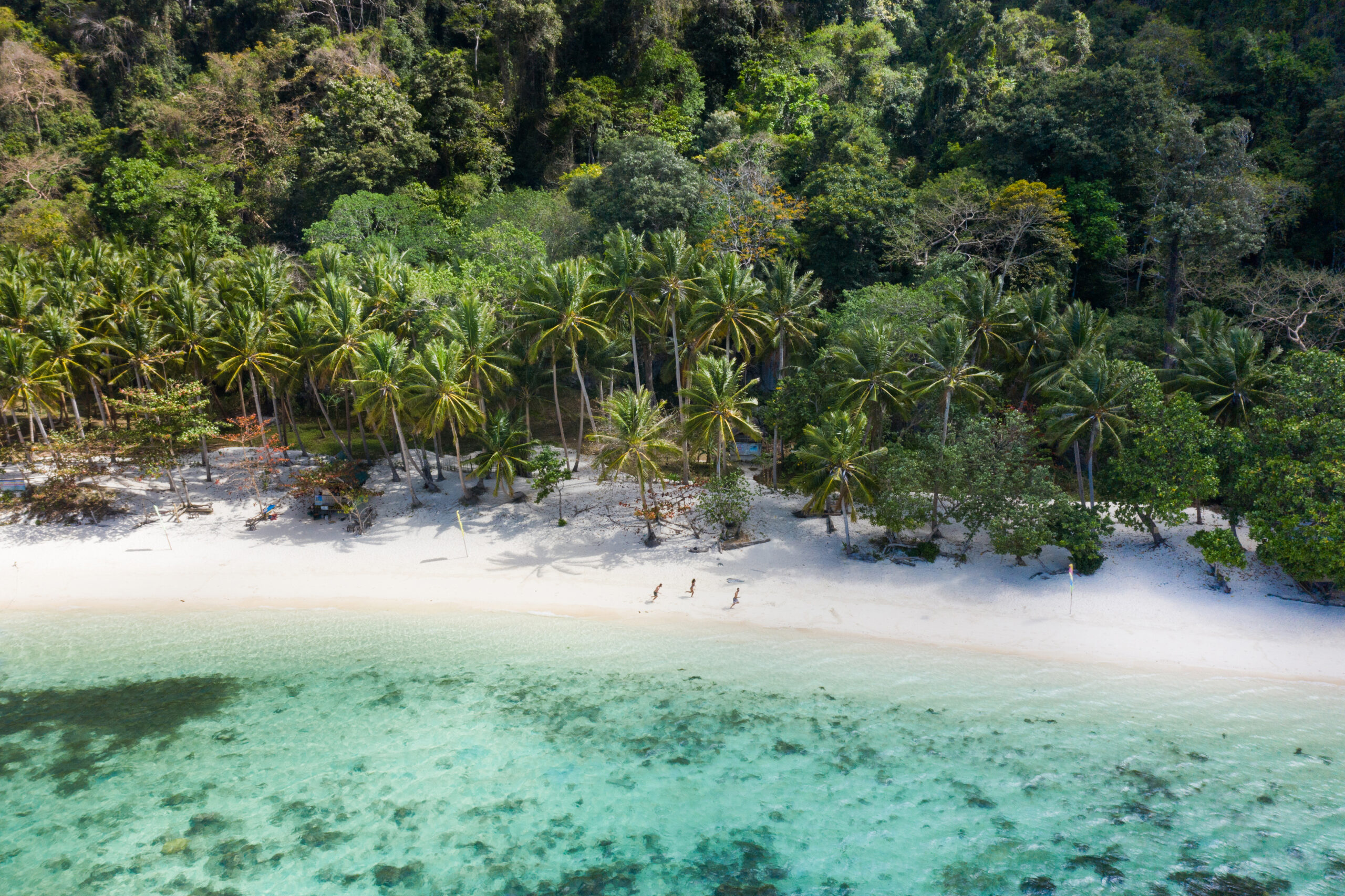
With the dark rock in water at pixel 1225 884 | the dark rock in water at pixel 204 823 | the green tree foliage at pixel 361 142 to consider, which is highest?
the green tree foliage at pixel 361 142

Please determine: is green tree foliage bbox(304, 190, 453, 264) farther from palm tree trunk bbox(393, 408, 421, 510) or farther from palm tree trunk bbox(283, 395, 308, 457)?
palm tree trunk bbox(393, 408, 421, 510)

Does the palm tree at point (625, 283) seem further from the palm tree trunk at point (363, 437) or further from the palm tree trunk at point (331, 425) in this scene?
the palm tree trunk at point (331, 425)

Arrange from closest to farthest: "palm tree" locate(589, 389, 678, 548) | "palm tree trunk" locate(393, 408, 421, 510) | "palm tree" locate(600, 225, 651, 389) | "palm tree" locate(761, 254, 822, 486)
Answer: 1. "palm tree" locate(589, 389, 678, 548)
2. "palm tree trunk" locate(393, 408, 421, 510)
3. "palm tree" locate(600, 225, 651, 389)
4. "palm tree" locate(761, 254, 822, 486)

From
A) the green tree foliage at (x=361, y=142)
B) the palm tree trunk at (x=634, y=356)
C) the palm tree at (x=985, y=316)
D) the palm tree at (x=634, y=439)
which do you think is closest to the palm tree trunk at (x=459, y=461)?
the palm tree at (x=634, y=439)

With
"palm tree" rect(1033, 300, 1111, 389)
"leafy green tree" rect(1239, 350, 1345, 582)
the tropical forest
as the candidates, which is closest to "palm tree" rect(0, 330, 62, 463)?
the tropical forest

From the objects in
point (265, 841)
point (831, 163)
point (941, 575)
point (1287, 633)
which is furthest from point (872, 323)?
point (265, 841)

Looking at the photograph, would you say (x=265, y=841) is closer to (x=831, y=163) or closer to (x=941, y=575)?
(x=941, y=575)

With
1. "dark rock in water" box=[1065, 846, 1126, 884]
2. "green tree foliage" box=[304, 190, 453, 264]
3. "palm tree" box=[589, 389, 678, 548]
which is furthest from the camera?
"green tree foliage" box=[304, 190, 453, 264]
